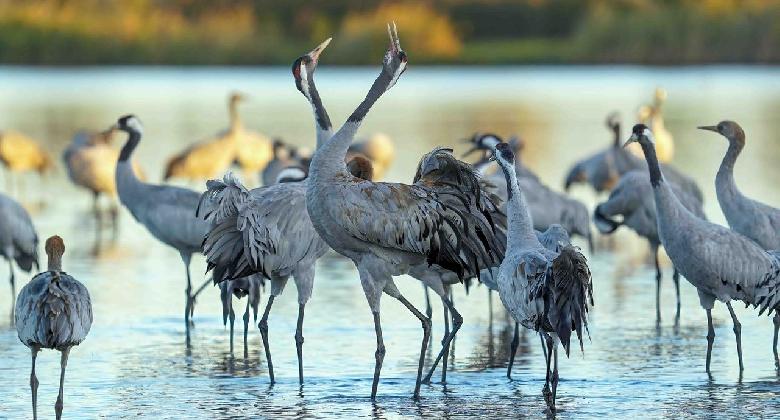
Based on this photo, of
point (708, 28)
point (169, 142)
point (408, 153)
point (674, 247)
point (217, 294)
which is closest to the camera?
point (674, 247)

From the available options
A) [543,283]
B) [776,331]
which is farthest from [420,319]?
[776,331]

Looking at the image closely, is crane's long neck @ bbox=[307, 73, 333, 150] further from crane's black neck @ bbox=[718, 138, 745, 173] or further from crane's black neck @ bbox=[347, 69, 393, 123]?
crane's black neck @ bbox=[718, 138, 745, 173]

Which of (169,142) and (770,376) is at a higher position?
(169,142)

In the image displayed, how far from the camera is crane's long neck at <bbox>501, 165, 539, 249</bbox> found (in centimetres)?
943

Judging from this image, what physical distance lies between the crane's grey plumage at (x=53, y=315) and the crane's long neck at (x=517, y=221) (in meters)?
2.31

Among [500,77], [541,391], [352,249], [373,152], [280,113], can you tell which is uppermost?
[500,77]

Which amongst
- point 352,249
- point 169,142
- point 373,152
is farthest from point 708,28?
point 352,249

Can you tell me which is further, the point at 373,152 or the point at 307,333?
the point at 373,152

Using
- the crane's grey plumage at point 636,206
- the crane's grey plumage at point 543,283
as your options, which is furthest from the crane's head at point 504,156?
the crane's grey plumage at point 636,206

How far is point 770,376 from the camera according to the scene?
10.1 m

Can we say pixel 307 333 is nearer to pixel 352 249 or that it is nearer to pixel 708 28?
pixel 352 249

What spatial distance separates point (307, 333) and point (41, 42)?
53842 millimetres

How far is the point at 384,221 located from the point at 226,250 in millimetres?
1267

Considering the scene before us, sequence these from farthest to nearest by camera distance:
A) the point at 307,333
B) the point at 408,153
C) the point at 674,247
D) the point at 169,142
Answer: the point at 169,142 → the point at 408,153 → the point at 307,333 → the point at 674,247
